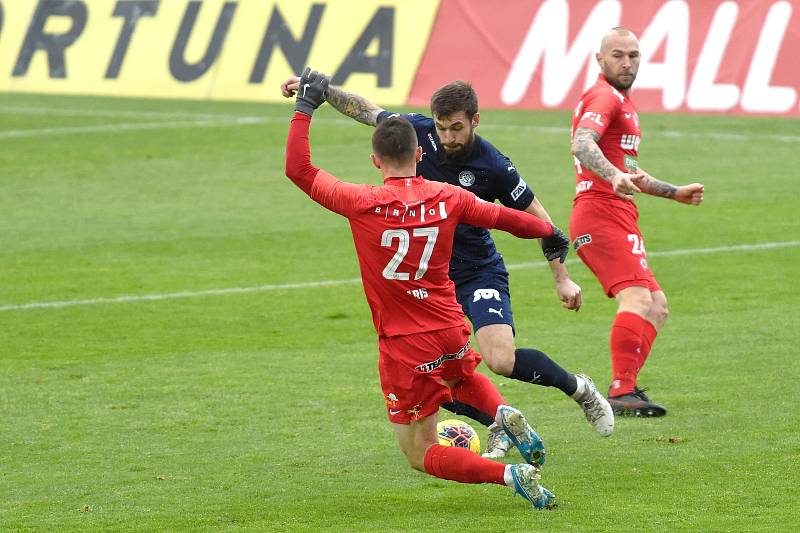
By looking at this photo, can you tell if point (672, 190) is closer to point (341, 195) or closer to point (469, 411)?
point (469, 411)

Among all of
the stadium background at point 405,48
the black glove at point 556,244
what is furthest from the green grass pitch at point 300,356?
the stadium background at point 405,48

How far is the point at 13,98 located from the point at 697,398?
20734 millimetres

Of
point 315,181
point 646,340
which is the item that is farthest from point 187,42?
point 315,181

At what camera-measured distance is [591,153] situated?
837 cm

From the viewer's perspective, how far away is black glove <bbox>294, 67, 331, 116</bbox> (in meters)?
6.70

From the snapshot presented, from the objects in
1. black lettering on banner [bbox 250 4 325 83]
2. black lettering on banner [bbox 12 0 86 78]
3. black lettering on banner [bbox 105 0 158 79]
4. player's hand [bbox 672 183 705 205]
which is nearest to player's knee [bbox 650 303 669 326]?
player's hand [bbox 672 183 705 205]

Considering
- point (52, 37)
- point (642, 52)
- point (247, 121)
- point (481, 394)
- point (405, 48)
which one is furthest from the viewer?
point (52, 37)

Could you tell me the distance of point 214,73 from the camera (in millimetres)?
26062

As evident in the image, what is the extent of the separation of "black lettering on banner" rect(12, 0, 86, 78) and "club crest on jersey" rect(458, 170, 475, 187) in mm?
20329

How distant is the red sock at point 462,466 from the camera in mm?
6543

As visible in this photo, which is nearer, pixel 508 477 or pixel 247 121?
pixel 508 477

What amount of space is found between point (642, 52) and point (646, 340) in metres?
14.1

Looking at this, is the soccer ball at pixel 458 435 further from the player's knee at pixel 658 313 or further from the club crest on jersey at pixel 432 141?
the player's knee at pixel 658 313

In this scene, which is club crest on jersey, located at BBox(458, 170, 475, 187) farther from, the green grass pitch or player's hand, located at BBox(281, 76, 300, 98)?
the green grass pitch
